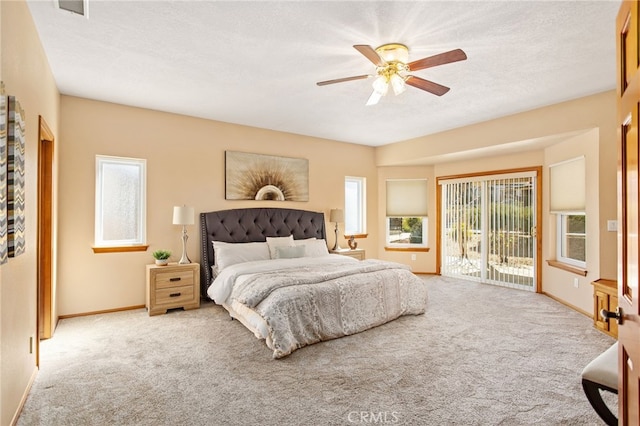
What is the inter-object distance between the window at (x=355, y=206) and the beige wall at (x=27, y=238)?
4.92m

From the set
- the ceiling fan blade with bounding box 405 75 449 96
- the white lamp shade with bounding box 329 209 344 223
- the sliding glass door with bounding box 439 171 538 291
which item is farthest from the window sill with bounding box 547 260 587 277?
the white lamp shade with bounding box 329 209 344 223

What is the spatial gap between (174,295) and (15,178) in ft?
8.67

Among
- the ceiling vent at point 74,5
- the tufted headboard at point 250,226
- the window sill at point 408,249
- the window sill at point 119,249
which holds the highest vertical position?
the ceiling vent at point 74,5

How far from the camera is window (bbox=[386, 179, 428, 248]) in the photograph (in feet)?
22.7

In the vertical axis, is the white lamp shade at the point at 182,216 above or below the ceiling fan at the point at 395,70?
below

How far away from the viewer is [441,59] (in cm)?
244

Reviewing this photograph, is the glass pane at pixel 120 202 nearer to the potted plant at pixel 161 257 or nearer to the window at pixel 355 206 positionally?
the potted plant at pixel 161 257

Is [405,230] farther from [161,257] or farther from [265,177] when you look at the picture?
[161,257]

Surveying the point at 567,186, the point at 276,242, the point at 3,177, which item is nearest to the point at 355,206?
the point at 276,242

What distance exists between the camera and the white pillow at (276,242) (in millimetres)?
4918

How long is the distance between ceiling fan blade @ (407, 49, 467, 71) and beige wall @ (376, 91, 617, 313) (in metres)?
2.69

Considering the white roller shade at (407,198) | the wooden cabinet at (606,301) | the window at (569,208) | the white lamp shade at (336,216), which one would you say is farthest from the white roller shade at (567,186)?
the white lamp shade at (336,216)

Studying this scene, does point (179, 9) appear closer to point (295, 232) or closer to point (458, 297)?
point (295, 232)

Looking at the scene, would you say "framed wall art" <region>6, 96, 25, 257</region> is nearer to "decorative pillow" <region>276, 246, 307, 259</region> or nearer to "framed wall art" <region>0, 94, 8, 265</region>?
"framed wall art" <region>0, 94, 8, 265</region>
